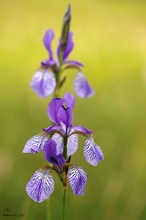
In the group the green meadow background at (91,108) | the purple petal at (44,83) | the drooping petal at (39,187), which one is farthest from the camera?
the green meadow background at (91,108)

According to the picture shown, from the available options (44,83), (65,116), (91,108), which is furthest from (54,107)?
(91,108)

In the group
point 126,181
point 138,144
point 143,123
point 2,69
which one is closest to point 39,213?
point 126,181

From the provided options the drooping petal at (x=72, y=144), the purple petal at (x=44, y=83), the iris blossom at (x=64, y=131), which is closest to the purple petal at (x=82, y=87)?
the purple petal at (x=44, y=83)

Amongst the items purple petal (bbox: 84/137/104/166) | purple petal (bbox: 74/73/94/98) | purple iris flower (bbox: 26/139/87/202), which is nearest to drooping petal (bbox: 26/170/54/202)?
purple iris flower (bbox: 26/139/87/202)

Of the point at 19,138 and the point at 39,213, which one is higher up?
the point at 19,138

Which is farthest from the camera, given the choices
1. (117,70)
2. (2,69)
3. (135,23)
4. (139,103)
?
(135,23)

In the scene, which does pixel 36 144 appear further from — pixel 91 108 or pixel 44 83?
pixel 91 108

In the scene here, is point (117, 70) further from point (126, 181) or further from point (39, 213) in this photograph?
point (39, 213)

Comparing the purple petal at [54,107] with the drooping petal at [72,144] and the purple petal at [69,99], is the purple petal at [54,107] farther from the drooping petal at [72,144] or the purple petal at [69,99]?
the drooping petal at [72,144]
